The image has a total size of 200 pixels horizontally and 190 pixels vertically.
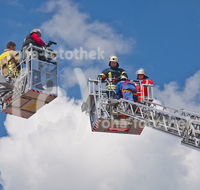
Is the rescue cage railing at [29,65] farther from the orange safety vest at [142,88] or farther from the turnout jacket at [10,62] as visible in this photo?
the orange safety vest at [142,88]

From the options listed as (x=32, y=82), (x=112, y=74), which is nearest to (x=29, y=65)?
(x=32, y=82)

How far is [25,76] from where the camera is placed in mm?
20312

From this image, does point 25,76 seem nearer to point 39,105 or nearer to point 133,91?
point 39,105

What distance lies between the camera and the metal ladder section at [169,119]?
15.2m

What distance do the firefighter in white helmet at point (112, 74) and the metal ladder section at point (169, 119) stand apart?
176 cm

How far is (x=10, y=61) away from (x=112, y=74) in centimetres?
554

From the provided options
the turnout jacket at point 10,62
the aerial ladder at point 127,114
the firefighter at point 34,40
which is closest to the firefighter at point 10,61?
the turnout jacket at point 10,62

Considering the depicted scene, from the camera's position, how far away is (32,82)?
65.4 ft

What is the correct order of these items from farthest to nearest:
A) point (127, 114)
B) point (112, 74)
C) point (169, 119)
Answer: point (112, 74), point (127, 114), point (169, 119)

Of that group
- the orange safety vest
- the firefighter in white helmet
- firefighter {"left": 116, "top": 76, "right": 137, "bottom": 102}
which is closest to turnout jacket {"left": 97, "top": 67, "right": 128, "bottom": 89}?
the firefighter in white helmet

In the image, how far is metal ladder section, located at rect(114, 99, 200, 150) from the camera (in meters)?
15.2

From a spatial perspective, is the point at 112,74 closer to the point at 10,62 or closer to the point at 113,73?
the point at 113,73

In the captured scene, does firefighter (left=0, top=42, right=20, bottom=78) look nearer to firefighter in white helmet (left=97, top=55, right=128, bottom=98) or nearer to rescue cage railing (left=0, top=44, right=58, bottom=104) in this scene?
rescue cage railing (left=0, top=44, right=58, bottom=104)

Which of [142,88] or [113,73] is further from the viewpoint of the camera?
[113,73]
